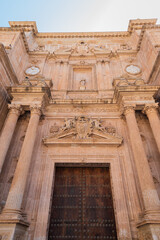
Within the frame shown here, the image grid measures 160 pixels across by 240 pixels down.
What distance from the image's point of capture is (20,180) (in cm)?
624

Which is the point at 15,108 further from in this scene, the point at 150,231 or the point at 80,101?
the point at 150,231

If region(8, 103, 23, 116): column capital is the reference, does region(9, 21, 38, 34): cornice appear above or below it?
above

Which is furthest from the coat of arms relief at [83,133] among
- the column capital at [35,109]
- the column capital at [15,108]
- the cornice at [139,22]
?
the cornice at [139,22]

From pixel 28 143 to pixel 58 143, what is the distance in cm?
149

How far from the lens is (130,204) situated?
21.1 feet

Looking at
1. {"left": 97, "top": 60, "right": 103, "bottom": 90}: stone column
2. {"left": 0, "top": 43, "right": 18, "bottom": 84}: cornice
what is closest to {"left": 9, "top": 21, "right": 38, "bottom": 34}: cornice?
{"left": 97, "top": 60, "right": 103, "bottom": 90}: stone column

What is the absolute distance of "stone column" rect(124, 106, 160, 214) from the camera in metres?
5.68

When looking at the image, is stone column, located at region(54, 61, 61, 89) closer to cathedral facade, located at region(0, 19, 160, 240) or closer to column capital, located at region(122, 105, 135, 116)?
cathedral facade, located at region(0, 19, 160, 240)

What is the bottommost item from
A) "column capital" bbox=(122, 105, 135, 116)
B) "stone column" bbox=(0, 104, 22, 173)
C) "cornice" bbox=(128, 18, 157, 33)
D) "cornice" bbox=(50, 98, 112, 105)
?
"stone column" bbox=(0, 104, 22, 173)

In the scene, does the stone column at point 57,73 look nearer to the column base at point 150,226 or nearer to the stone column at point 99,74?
the stone column at point 99,74

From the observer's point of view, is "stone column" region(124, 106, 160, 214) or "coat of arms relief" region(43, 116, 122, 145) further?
→ "coat of arms relief" region(43, 116, 122, 145)

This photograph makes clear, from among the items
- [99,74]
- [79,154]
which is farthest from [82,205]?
[99,74]

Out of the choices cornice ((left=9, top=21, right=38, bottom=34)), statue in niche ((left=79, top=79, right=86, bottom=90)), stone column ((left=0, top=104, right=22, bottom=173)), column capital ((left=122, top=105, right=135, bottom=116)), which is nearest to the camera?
stone column ((left=0, top=104, right=22, bottom=173))

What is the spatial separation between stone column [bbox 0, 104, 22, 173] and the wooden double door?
8.59ft
